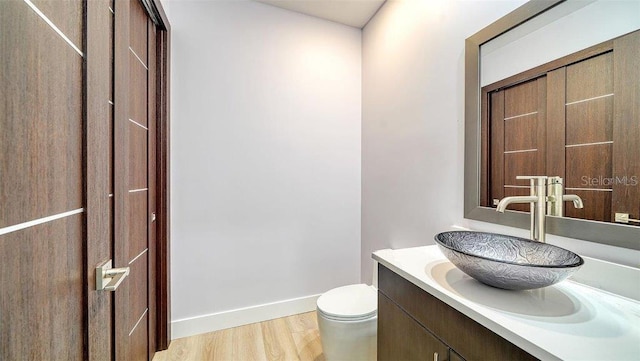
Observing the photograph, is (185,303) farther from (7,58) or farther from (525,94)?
(525,94)

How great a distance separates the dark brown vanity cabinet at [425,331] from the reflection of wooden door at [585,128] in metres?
0.61

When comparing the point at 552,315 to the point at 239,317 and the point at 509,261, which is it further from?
the point at 239,317

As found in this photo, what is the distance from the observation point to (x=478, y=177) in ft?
4.18

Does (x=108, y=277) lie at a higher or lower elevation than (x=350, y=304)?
higher

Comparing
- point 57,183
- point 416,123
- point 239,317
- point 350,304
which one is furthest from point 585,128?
point 239,317

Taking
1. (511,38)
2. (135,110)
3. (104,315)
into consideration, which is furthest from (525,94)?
(135,110)

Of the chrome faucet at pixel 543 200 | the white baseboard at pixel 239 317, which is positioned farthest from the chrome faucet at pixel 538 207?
the white baseboard at pixel 239 317

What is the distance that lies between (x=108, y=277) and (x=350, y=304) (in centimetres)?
125

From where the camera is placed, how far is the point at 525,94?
1.10 meters

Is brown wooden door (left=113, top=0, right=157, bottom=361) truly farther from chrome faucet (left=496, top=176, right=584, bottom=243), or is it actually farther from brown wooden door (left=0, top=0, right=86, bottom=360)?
chrome faucet (left=496, top=176, right=584, bottom=243)

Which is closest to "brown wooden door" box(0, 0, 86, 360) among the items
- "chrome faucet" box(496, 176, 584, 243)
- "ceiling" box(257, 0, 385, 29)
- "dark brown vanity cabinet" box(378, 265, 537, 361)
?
"dark brown vanity cabinet" box(378, 265, 537, 361)

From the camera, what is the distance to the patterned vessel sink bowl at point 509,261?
0.69 metres

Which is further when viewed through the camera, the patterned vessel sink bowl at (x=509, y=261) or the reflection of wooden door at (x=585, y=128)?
the reflection of wooden door at (x=585, y=128)

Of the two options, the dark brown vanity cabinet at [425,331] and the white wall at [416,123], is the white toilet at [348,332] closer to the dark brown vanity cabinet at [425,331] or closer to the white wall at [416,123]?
the dark brown vanity cabinet at [425,331]
